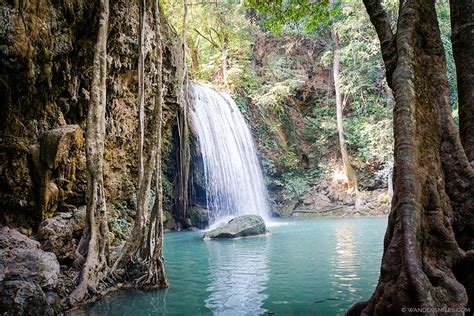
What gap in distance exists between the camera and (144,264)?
621 centimetres

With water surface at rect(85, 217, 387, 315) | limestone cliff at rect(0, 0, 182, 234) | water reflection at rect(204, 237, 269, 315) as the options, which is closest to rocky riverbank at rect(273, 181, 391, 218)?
water surface at rect(85, 217, 387, 315)

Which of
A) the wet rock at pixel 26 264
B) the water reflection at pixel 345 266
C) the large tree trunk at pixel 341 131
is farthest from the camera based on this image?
the large tree trunk at pixel 341 131

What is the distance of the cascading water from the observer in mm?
16578

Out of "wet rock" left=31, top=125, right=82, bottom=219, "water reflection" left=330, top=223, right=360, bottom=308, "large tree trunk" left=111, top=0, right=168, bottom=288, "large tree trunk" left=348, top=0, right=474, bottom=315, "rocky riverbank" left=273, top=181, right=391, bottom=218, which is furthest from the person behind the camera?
"rocky riverbank" left=273, top=181, right=391, bottom=218

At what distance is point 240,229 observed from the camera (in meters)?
12.2

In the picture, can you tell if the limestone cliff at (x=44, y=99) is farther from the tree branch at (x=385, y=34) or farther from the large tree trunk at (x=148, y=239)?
the tree branch at (x=385, y=34)

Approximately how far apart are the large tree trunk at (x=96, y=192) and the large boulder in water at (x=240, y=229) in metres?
6.22

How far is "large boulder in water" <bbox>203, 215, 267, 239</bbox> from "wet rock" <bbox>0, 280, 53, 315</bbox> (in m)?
8.14

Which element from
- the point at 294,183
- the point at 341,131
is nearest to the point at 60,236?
the point at 294,183

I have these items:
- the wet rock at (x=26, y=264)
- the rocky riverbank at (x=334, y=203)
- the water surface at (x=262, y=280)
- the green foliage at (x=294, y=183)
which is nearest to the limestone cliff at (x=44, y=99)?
the wet rock at (x=26, y=264)

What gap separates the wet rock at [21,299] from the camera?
3727 millimetres

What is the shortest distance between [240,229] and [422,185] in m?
9.19

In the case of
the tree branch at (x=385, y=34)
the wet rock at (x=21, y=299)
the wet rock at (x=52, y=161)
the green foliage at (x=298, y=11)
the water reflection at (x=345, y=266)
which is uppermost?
the green foliage at (x=298, y=11)

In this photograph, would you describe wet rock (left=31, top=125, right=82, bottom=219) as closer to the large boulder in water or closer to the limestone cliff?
the limestone cliff
